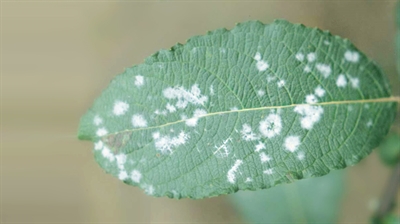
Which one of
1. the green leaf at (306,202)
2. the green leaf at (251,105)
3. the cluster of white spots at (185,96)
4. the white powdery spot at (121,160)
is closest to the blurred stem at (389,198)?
the green leaf at (306,202)

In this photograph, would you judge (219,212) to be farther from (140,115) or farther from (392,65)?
(140,115)

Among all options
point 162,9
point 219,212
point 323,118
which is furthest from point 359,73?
point 162,9

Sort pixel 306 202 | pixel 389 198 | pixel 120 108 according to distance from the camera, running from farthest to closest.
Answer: pixel 306 202
pixel 389 198
pixel 120 108

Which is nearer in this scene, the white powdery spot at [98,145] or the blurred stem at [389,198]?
the white powdery spot at [98,145]

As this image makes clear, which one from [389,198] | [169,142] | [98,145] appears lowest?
[389,198]

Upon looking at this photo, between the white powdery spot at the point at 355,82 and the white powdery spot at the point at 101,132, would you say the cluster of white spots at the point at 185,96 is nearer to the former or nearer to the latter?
the white powdery spot at the point at 101,132

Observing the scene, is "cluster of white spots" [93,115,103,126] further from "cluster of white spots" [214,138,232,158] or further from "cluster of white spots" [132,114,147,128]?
"cluster of white spots" [214,138,232,158]

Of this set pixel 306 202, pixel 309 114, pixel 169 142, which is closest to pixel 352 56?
pixel 309 114

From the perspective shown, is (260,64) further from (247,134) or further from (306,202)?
(306,202)

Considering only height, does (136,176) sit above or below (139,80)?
below
